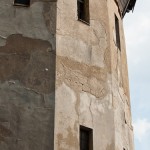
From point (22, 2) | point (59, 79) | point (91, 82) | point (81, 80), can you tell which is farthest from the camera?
point (22, 2)

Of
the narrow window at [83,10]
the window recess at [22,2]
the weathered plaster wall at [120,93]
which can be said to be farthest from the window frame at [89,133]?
the window recess at [22,2]

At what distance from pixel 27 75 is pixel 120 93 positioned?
321 cm

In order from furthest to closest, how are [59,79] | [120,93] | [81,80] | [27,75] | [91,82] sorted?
[120,93]
[91,82]
[81,80]
[59,79]
[27,75]

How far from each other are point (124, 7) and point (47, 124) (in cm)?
660

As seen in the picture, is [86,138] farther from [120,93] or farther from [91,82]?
[120,93]

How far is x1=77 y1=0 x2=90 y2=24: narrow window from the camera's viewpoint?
13680mm

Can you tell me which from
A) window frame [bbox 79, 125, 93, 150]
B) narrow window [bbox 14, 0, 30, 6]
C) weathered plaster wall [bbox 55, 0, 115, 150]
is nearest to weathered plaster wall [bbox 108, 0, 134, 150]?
weathered plaster wall [bbox 55, 0, 115, 150]

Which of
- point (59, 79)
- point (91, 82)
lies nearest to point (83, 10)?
point (91, 82)

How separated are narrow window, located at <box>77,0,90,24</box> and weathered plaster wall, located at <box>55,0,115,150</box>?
0.15 meters

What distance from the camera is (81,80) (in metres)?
12.5

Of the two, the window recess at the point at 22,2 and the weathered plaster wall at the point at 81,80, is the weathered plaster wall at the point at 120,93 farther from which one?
the window recess at the point at 22,2

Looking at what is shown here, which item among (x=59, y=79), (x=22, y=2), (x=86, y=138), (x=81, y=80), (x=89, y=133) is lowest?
(x=86, y=138)

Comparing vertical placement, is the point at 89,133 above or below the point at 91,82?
below

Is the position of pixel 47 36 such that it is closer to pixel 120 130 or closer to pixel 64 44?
pixel 64 44
